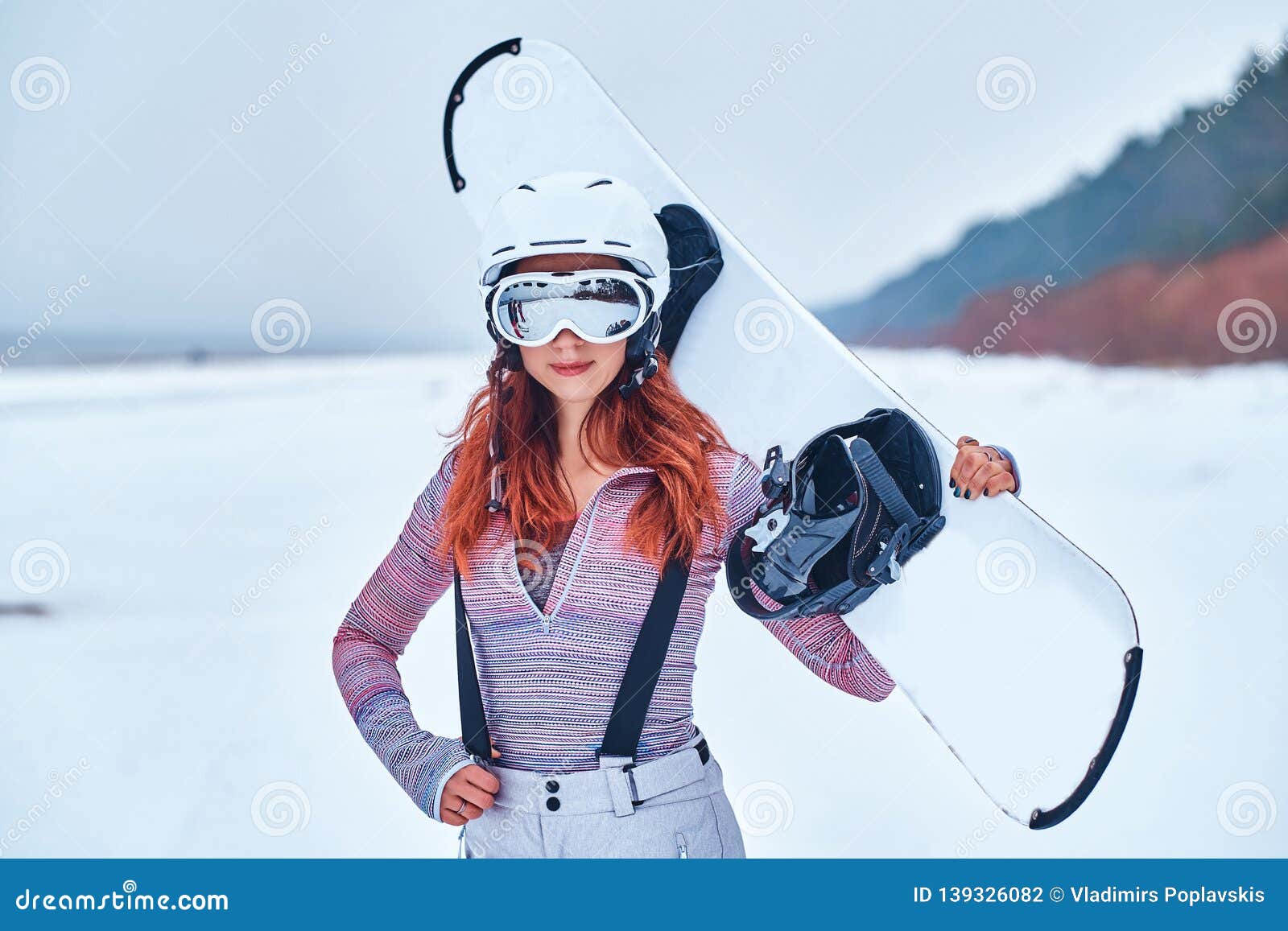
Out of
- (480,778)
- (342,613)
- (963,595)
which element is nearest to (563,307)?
(480,778)

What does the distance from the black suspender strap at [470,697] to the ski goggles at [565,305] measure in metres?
0.43

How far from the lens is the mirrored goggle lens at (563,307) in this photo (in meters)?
1.58

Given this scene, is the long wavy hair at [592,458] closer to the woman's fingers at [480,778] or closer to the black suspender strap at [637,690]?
the black suspender strap at [637,690]

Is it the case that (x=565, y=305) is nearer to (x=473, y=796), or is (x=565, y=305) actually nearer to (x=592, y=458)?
(x=592, y=458)

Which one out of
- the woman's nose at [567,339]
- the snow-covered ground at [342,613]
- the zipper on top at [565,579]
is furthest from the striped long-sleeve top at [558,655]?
the snow-covered ground at [342,613]

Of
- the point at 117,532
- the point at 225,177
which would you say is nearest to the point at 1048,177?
the point at 225,177

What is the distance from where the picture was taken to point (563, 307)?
1.58m

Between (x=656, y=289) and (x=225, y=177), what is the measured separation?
418cm

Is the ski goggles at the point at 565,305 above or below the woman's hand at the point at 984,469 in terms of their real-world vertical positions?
above

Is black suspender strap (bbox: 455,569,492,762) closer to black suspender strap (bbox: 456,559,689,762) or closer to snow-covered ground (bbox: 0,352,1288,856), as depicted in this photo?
black suspender strap (bbox: 456,559,689,762)

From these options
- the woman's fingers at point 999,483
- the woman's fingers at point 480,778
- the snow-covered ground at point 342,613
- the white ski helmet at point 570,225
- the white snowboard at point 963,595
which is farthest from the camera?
the snow-covered ground at point 342,613

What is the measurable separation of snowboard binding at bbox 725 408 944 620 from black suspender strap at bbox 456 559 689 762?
0.12m

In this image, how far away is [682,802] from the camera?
153 centimetres

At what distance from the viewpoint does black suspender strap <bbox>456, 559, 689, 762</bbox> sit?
4.84 ft
